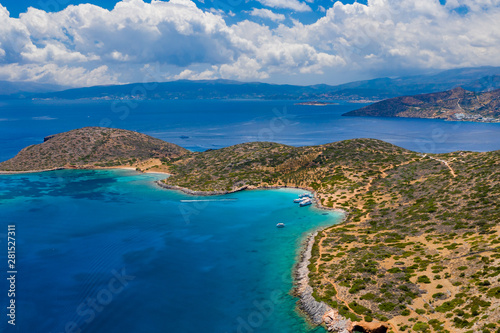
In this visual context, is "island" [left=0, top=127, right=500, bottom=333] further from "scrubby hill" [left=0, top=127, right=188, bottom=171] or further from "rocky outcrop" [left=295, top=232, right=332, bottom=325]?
"scrubby hill" [left=0, top=127, right=188, bottom=171]

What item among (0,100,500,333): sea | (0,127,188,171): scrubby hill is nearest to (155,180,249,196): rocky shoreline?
(0,100,500,333): sea

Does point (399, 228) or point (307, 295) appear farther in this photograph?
point (399, 228)

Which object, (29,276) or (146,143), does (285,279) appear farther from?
(146,143)

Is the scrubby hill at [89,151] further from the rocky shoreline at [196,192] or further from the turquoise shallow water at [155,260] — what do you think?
the turquoise shallow water at [155,260]

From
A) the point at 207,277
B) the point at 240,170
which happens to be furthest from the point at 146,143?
the point at 207,277

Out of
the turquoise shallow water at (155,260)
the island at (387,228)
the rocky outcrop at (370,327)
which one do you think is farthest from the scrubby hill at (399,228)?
the turquoise shallow water at (155,260)

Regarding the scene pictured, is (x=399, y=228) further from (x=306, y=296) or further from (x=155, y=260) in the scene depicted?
(x=155, y=260)

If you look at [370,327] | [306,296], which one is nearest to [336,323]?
[370,327]
